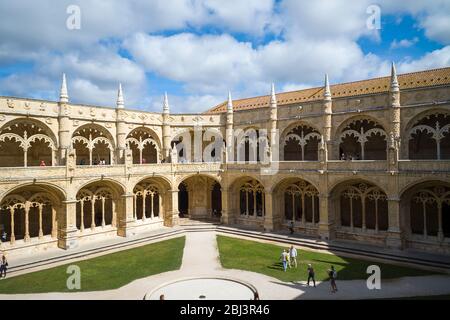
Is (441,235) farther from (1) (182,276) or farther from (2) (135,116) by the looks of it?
(2) (135,116)

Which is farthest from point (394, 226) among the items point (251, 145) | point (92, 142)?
point (92, 142)

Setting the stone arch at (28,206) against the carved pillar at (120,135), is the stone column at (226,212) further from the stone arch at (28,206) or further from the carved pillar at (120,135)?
the stone arch at (28,206)

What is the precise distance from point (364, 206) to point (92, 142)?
909 inches

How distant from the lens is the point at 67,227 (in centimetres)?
2516

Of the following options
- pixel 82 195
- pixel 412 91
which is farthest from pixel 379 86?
pixel 82 195

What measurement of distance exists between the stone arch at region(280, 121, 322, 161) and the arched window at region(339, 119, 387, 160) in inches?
102

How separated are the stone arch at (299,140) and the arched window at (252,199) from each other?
12.7ft

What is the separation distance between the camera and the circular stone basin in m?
16.1

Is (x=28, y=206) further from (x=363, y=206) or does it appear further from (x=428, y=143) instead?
(x=428, y=143)

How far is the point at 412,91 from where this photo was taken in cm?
2408

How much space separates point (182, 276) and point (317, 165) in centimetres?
1424

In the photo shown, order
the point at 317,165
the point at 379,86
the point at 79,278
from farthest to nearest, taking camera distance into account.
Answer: the point at 379,86 < the point at 317,165 < the point at 79,278
